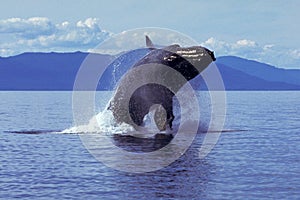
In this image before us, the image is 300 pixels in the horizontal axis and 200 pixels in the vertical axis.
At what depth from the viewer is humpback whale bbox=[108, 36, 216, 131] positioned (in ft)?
107

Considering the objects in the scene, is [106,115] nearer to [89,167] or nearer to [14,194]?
[89,167]

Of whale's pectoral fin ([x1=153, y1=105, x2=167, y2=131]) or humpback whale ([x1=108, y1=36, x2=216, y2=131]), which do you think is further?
whale's pectoral fin ([x1=153, y1=105, x2=167, y2=131])

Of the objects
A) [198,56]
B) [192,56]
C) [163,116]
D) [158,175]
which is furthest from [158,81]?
[158,175]

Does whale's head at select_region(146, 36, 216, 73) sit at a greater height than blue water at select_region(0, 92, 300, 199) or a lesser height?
greater

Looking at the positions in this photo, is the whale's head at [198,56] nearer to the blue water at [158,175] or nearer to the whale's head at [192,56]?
the whale's head at [192,56]

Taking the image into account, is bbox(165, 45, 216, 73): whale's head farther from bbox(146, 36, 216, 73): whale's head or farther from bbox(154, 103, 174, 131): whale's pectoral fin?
bbox(154, 103, 174, 131): whale's pectoral fin

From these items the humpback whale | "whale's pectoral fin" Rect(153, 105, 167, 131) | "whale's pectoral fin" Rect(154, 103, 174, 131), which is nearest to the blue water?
"whale's pectoral fin" Rect(154, 103, 174, 131)

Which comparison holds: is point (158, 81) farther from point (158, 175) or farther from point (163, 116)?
point (158, 175)

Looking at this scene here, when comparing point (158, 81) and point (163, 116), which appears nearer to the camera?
point (158, 81)

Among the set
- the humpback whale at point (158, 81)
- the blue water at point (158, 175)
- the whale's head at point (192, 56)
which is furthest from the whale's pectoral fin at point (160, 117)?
the whale's head at point (192, 56)

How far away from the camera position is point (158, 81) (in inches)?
1366

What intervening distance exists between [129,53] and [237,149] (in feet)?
36.9

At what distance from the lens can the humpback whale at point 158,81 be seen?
32469mm

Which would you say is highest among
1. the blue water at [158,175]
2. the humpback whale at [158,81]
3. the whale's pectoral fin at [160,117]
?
the humpback whale at [158,81]
